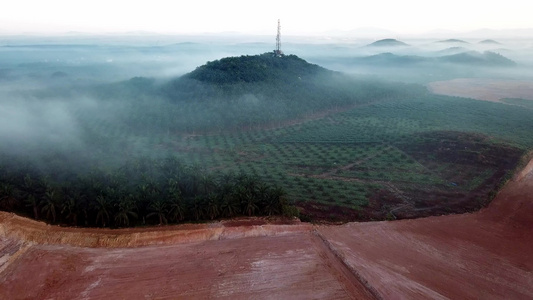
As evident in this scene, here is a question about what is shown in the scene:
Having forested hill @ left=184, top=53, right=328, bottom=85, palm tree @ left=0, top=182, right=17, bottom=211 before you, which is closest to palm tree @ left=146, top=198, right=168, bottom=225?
palm tree @ left=0, top=182, right=17, bottom=211

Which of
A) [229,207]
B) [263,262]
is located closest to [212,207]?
[229,207]

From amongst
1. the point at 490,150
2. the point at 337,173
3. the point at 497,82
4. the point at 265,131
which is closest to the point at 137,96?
the point at 265,131

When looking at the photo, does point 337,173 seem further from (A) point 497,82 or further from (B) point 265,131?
(A) point 497,82

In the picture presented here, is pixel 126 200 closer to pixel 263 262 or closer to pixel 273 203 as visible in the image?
pixel 273 203

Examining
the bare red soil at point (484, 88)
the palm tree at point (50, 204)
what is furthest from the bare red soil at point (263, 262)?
the bare red soil at point (484, 88)

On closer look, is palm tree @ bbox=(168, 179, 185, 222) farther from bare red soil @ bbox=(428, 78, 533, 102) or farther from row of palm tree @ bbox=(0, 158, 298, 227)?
bare red soil @ bbox=(428, 78, 533, 102)

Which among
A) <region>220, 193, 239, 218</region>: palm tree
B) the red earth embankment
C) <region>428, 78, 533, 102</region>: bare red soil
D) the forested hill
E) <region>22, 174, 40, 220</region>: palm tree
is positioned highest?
the forested hill
